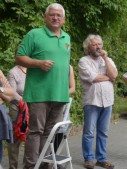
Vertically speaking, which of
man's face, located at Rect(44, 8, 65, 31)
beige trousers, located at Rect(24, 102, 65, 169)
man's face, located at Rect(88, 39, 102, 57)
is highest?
man's face, located at Rect(44, 8, 65, 31)

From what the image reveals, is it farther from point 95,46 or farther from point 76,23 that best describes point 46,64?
point 76,23

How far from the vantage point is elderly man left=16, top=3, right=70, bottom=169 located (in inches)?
222

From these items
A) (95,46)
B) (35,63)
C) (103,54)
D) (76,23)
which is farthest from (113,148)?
(35,63)

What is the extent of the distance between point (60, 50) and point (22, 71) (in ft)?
3.91

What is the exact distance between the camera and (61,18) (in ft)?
18.9

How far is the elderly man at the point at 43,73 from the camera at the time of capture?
5641mm

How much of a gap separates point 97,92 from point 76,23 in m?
4.24

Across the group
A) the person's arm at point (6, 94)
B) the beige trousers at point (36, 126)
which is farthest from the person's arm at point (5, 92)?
the beige trousers at point (36, 126)

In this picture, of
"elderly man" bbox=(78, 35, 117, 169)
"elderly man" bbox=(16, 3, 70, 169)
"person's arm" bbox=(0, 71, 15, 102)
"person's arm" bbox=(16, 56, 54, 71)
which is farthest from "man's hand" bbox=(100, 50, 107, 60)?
"person's arm" bbox=(0, 71, 15, 102)

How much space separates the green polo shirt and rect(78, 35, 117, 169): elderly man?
1.47 metres

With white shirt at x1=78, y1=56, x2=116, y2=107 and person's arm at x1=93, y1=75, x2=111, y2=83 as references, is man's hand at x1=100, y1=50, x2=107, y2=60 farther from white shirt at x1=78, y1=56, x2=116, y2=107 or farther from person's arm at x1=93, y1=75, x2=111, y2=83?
person's arm at x1=93, y1=75, x2=111, y2=83

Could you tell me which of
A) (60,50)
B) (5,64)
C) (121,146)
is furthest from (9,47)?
(60,50)

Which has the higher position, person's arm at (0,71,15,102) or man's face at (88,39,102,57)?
man's face at (88,39,102,57)

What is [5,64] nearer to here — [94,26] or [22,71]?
[22,71]
